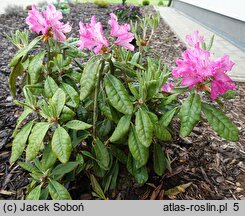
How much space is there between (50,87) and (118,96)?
391mm

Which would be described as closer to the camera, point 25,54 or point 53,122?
point 53,122

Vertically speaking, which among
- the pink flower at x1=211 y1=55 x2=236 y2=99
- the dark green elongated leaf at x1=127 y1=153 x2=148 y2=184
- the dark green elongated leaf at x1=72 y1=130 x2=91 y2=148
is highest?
the pink flower at x1=211 y1=55 x2=236 y2=99

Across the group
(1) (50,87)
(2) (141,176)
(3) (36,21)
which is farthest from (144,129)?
(3) (36,21)

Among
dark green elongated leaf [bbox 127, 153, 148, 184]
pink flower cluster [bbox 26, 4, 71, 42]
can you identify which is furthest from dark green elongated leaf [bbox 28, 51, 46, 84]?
dark green elongated leaf [bbox 127, 153, 148, 184]

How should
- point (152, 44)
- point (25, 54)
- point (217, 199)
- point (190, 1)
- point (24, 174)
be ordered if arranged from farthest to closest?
point (190, 1) < point (152, 44) < point (24, 174) < point (217, 199) < point (25, 54)

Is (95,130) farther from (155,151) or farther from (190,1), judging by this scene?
(190,1)

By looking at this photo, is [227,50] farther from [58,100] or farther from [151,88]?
[58,100]

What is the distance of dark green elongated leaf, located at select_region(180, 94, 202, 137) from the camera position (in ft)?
5.00

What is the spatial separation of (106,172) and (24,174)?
61cm

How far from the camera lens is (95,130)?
5.96 ft

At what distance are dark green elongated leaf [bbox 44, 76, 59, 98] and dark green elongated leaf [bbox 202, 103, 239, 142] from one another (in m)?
0.81

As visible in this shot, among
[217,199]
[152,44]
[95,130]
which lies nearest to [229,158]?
[217,199]

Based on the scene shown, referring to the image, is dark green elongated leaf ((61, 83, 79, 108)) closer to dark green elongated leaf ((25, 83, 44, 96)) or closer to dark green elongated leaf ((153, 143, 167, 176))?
dark green elongated leaf ((25, 83, 44, 96))

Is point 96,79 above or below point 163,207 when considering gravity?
above
